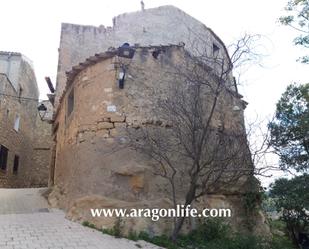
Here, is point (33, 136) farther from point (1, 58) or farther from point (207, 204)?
point (207, 204)

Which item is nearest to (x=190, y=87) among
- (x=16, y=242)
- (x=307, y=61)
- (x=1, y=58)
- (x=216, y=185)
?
(x=216, y=185)

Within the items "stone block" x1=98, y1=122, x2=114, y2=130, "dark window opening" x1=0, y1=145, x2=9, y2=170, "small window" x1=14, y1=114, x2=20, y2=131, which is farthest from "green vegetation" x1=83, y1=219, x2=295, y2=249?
"small window" x1=14, y1=114, x2=20, y2=131

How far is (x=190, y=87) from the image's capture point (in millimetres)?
8406

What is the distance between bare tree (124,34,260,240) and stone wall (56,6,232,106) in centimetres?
546

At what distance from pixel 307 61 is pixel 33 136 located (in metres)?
17.2

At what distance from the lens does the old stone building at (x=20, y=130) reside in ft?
57.5

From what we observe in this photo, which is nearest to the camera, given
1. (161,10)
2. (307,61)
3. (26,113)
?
(307,61)

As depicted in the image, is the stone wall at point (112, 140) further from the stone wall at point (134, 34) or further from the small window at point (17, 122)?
the small window at point (17, 122)

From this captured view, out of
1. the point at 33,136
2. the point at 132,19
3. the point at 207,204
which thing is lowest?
the point at 207,204

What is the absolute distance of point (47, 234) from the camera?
6539 mm

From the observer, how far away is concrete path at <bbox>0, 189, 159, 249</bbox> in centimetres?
602

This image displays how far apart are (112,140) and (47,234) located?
2.47 meters

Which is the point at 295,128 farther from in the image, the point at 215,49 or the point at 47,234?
the point at 47,234

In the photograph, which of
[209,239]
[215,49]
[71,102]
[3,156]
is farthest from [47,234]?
[3,156]
